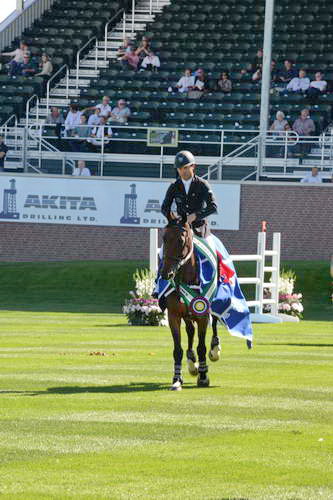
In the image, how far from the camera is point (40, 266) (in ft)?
116

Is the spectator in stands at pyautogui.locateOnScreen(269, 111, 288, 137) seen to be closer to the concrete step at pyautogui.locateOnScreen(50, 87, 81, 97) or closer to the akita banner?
the akita banner

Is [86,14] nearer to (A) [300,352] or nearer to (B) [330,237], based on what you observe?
(B) [330,237]

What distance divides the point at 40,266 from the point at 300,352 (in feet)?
63.5

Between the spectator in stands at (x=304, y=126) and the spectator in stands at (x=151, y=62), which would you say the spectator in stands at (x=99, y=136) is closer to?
the spectator in stands at (x=151, y=62)

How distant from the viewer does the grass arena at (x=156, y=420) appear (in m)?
7.34

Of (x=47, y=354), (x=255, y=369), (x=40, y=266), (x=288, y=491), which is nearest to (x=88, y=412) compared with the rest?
(x=288, y=491)

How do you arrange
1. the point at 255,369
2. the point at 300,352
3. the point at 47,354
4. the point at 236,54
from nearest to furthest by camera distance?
the point at 255,369 → the point at 47,354 → the point at 300,352 → the point at 236,54

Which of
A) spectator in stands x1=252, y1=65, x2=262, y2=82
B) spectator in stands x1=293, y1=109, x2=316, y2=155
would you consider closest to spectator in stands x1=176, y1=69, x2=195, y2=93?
spectator in stands x1=252, y1=65, x2=262, y2=82

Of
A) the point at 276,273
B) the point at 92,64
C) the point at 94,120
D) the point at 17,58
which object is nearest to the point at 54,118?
the point at 94,120

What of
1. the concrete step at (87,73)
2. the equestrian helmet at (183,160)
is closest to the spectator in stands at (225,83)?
the concrete step at (87,73)

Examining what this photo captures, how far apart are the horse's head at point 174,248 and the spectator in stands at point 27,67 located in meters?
31.3

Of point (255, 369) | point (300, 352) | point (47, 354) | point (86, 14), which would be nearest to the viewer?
point (255, 369)

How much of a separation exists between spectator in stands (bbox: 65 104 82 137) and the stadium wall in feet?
9.50

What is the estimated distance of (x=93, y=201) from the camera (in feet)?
118
